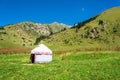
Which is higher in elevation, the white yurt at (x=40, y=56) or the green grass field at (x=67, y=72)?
the white yurt at (x=40, y=56)

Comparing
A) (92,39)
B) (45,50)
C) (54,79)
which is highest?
(92,39)

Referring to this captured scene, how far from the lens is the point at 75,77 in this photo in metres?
26.6

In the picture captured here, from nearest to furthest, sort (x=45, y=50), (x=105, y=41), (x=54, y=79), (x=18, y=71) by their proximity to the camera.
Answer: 1. (x=54, y=79)
2. (x=18, y=71)
3. (x=45, y=50)
4. (x=105, y=41)

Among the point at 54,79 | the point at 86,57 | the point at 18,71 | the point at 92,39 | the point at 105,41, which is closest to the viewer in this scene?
the point at 54,79

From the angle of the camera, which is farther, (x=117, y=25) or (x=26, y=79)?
(x=117, y=25)

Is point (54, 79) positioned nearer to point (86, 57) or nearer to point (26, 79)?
point (26, 79)

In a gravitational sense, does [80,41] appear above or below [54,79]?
above

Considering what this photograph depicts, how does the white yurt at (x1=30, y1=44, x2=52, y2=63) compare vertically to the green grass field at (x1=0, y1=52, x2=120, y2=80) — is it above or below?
above

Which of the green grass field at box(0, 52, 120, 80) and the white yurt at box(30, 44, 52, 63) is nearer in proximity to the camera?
the green grass field at box(0, 52, 120, 80)

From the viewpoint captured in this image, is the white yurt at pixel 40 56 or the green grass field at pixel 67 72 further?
the white yurt at pixel 40 56

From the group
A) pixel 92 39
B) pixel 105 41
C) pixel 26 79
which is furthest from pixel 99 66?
pixel 92 39

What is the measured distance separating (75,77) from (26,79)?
480 centimetres

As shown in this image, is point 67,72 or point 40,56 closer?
point 67,72

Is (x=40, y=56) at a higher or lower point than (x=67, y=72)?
higher
